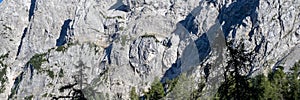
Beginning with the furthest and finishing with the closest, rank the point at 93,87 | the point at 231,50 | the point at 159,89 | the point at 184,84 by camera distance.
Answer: the point at 159,89 < the point at 184,84 < the point at 231,50 < the point at 93,87

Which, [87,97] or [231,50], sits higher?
[231,50]

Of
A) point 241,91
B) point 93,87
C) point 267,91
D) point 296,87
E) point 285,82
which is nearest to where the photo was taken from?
point 93,87

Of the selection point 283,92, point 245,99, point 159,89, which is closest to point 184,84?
point 245,99

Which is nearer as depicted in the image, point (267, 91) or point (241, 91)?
point (241, 91)

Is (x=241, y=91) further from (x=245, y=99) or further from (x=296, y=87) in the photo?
(x=296, y=87)

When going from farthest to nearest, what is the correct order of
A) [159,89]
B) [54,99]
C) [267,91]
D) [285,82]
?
[159,89] → [285,82] → [267,91] → [54,99]

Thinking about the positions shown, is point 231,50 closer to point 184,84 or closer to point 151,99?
point 184,84

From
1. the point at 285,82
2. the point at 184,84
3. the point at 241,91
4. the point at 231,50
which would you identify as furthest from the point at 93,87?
the point at 285,82

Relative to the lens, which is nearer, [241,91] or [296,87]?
[241,91]

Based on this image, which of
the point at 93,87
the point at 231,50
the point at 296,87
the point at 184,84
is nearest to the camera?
the point at 93,87
